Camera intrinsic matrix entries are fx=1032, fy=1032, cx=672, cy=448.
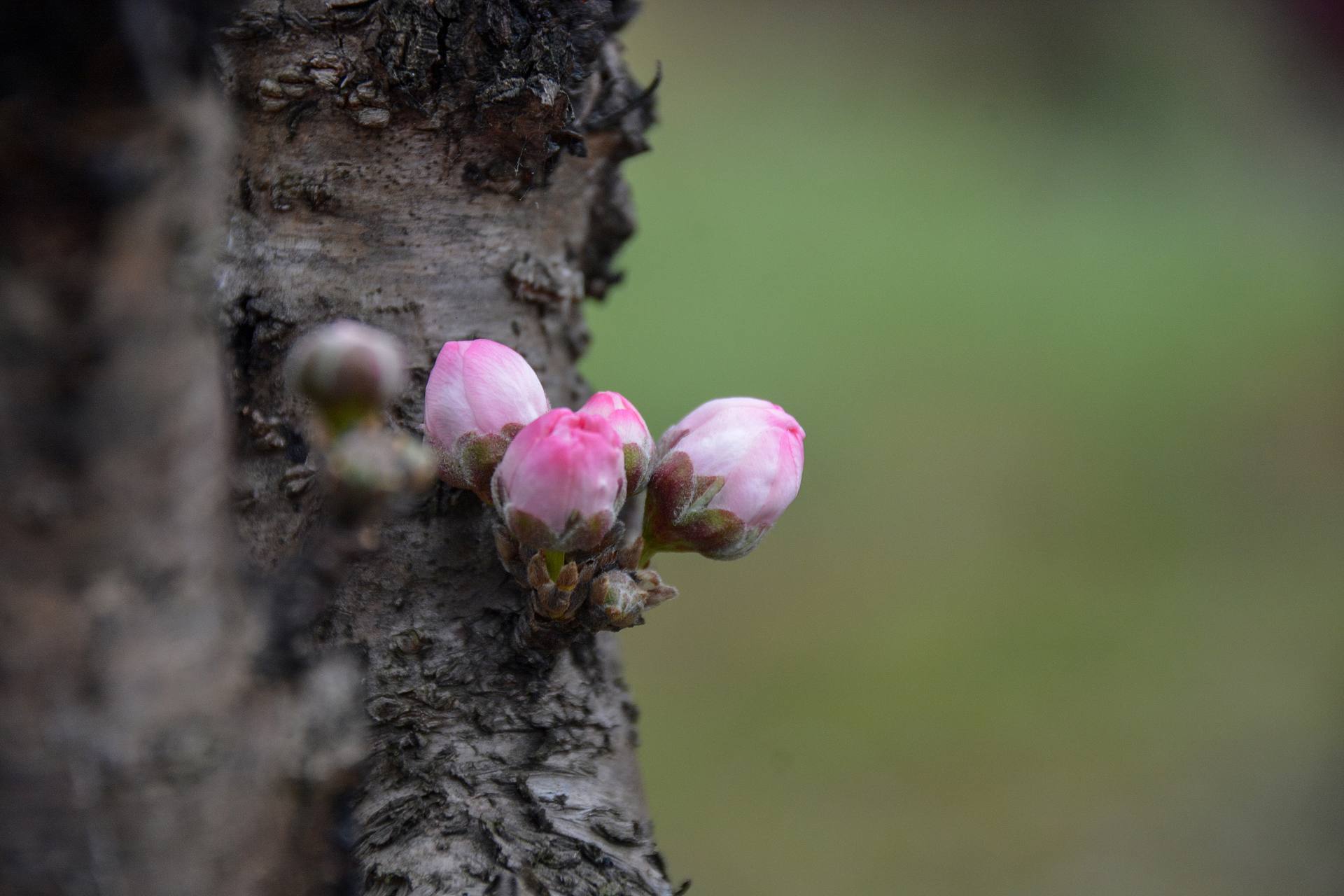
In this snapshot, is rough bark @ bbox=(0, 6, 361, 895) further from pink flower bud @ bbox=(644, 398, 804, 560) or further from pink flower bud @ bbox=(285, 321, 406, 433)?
pink flower bud @ bbox=(644, 398, 804, 560)

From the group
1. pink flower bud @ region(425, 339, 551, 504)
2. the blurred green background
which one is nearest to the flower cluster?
pink flower bud @ region(425, 339, 551, 504)

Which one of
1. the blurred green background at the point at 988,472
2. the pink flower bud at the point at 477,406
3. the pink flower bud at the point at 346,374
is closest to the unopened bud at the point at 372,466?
Result: the pink flower bud at the point at 346,374

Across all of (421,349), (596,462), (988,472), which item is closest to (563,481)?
(596,462)

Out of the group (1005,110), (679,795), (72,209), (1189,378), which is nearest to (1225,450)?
(1189,378)

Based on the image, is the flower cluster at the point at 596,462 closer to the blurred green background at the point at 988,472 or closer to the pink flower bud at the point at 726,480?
the pink flower bud at the point at 726,480

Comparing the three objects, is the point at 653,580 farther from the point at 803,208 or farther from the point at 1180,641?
the point at 803,208

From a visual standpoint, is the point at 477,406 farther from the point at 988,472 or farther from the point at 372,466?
the point at 988,472
